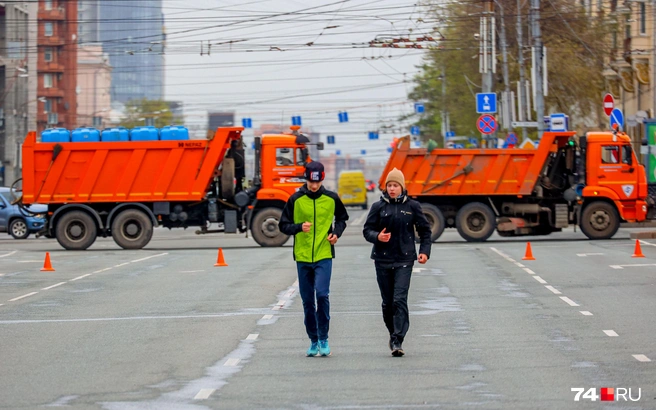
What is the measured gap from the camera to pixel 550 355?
1123 cm

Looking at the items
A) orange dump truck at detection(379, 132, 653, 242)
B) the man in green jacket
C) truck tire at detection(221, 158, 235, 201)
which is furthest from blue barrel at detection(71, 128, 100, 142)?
the man in green jacket

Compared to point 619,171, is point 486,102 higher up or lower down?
higher up

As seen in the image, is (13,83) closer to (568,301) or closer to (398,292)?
(568,301)

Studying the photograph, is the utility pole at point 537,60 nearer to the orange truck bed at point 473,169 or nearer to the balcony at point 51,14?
the orange truck bed at point 473,169

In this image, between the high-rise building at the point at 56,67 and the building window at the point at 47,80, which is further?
the building window at the point at 47,80

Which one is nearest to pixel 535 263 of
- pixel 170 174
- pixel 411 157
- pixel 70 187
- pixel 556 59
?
pixel 411 157

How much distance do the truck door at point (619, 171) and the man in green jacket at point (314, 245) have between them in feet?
75.4

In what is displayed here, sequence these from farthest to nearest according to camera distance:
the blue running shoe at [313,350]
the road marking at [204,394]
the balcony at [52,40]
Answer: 1. the balcony at [52,40]
2. the blue running shoe at [313,350]
3. the road marking at [204,394]

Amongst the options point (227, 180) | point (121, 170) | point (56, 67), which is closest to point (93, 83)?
point (56, 67)

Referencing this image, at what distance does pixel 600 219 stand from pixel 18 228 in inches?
840

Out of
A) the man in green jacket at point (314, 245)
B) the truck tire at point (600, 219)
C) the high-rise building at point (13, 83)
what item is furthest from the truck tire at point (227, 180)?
the high-rise building at point (13, 83)

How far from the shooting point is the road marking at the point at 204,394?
30.1 ft

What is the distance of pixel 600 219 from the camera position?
109 feet

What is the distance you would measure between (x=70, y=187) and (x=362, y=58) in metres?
14.8
